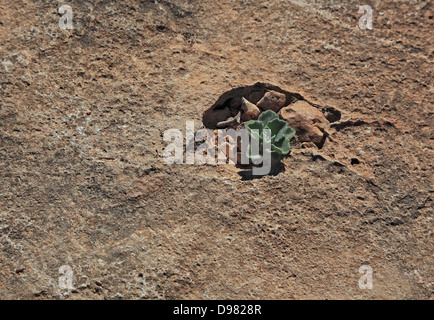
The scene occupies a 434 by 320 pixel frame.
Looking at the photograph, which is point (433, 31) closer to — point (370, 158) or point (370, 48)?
point (370, 48)
